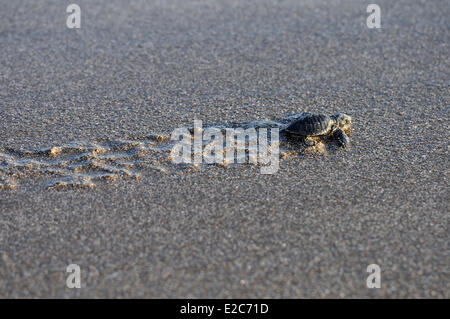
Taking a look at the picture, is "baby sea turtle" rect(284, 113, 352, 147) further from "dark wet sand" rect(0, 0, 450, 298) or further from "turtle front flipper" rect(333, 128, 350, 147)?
"dark wet sand" rect(0, 0, 450, 298)

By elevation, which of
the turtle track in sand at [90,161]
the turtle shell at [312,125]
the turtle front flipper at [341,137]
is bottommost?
the turtle track in sand at [90,161]

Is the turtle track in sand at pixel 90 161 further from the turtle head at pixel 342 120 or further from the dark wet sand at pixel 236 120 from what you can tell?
the turtle head at pixel 342 120

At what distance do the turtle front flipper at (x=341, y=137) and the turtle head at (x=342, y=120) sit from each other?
50 mm

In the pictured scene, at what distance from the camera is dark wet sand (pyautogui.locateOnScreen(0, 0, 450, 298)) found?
2203 mm

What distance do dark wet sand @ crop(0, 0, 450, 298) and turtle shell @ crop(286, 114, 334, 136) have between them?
0.15 m

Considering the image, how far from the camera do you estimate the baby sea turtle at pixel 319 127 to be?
303 centimetres

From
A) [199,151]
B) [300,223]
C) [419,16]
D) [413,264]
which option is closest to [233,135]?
[199,151]

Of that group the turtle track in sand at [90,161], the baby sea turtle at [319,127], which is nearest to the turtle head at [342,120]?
the baby sea turtle at [319,127]

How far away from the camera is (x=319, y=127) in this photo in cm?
303

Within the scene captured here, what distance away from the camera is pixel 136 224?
8.14 ft

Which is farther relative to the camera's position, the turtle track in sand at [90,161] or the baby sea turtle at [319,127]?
the baby sea turtle at [319,127]

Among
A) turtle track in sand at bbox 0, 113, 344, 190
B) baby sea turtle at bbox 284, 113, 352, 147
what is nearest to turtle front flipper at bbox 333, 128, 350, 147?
baby sea turtle at bbox 284, 113, 352, 147

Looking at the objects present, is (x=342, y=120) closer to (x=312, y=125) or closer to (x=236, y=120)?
(x=312, y=125)

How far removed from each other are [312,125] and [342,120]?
0.72 ft
